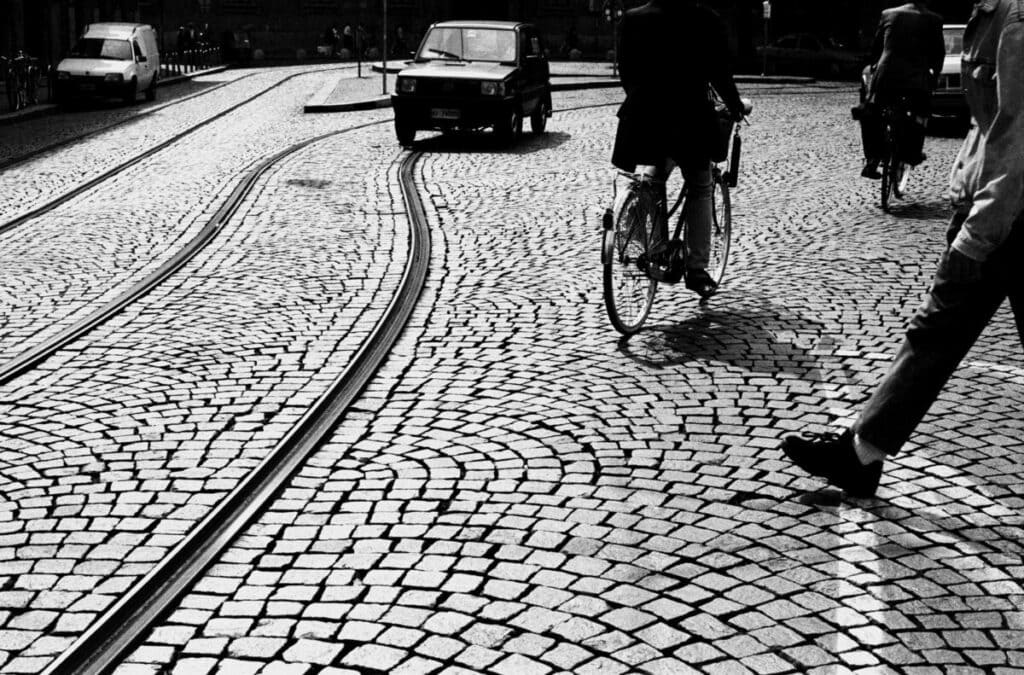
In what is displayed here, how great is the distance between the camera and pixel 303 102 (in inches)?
1113

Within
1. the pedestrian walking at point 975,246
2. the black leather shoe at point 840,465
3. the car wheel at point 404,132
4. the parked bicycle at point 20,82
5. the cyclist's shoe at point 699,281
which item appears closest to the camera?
the pedestrian walking at point 975,246

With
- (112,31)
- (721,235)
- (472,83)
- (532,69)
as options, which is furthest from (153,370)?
(112,31)

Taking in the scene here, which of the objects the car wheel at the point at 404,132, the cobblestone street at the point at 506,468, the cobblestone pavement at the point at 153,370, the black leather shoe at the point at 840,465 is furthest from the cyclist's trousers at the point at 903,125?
the black leather shoe at the point at 840,465

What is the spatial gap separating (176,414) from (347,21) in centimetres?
6103

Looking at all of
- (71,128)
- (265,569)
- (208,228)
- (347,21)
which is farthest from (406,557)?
(347,21)

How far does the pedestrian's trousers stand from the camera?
434cm

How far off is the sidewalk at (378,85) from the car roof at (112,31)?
4261 millimetres

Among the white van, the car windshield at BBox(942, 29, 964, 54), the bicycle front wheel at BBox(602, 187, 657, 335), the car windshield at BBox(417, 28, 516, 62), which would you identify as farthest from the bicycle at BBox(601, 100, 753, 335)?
the white van

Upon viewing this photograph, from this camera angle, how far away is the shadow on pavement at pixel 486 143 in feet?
60.3

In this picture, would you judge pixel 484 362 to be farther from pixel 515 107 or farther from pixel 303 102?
pixel 303 102

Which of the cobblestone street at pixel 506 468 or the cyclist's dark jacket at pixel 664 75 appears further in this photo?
the cyclist's dark jacket at pixel 664 75

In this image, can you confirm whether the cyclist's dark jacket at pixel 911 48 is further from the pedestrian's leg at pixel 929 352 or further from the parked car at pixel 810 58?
the parked car at pixel 810 58

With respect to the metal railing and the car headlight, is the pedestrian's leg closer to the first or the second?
the car headlight

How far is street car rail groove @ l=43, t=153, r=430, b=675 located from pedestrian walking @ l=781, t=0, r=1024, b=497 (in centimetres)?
198
